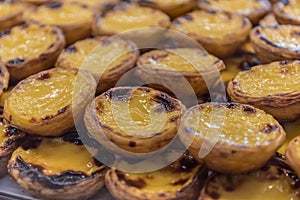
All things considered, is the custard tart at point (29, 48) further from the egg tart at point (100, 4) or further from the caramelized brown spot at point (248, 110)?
the caramelized brown spot at point (248, 110)

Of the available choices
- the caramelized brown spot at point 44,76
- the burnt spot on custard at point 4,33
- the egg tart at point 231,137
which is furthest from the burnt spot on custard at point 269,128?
the burnt spot on custard at point 4,33

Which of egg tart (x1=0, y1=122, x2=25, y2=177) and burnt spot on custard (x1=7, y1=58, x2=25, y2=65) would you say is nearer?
egg tart (x1=0, y1=122, x2=25, y2=177)

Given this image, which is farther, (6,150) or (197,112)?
(6,150)

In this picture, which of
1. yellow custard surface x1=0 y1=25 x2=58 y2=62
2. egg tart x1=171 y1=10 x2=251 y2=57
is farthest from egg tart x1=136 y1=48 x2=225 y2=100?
yellow custard surface x1=0 y1=25 x2=58 y2=62

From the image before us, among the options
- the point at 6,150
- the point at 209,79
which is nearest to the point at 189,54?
the point at 209,79

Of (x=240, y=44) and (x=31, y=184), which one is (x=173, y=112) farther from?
(x=240, y=44)

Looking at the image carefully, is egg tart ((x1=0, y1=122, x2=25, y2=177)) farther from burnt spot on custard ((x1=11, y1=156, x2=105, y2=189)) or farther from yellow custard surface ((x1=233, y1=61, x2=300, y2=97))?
yellow custard surface ((x1=233, y1=61, x2=300, y2=97))
